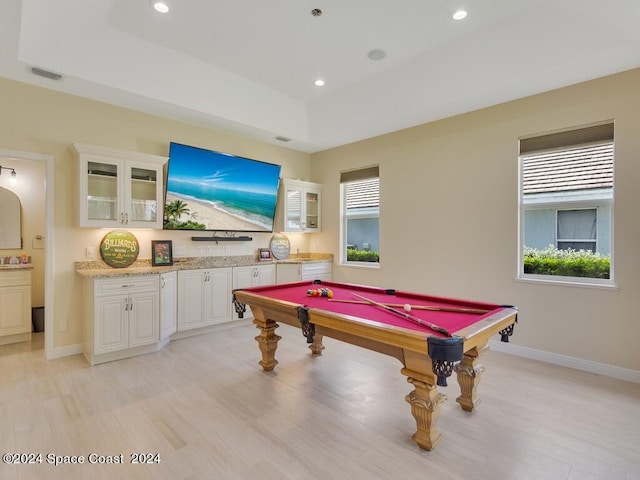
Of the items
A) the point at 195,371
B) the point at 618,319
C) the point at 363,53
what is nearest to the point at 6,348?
the point at 195,371

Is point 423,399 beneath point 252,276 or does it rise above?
beneath

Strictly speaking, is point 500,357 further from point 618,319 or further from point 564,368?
point 618,319

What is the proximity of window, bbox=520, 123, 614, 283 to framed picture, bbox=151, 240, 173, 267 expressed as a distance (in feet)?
14.4

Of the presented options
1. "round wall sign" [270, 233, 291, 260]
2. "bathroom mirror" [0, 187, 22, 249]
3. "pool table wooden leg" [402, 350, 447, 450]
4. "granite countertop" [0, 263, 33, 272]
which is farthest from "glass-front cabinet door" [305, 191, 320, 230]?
"bathroom mirror" [0, 187, 22, 249]

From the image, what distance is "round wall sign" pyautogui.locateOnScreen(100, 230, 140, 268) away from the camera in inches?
153

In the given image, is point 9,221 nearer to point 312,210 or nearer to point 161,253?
point 161,253

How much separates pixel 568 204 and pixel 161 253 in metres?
4.85

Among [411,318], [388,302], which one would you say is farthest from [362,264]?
[411,318]

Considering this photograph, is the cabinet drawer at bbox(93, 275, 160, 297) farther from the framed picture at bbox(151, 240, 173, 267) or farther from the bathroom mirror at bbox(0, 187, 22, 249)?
the bathroom mirror at bbox(0, 187, 22, 249)

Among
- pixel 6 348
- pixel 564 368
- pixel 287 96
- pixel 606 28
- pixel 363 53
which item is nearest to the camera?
pixel 606 28

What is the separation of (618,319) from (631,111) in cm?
199

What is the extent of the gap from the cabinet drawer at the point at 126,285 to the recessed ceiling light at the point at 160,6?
2.66 metres

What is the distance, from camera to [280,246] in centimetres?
570

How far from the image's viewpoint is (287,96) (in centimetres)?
483
